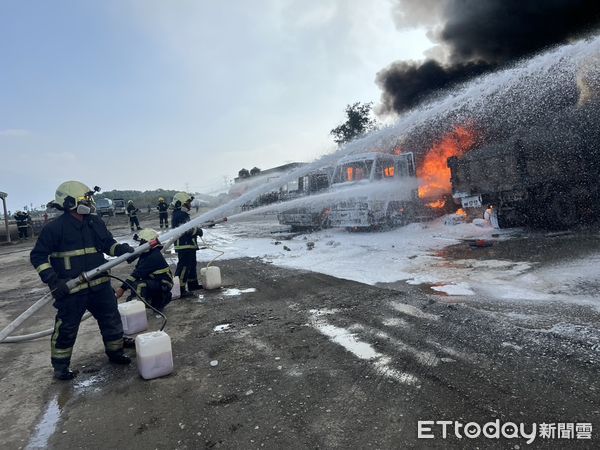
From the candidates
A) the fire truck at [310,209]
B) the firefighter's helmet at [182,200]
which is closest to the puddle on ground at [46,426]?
the firefighter's helmet at [182,200]

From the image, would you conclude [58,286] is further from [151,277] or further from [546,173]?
[546,173]

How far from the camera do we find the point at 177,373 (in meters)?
3.77

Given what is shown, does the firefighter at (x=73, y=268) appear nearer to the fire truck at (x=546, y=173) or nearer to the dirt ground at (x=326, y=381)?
the dirt ground at (x=326, y=381)

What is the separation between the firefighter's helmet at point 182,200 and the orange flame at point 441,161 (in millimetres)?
9722

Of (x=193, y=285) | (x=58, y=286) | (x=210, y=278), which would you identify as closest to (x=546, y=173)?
(x=210, y=278)

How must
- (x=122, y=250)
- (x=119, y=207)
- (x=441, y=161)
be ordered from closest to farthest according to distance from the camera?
(x=122, y=250)
(x=441, y=161)
(x=119, y=207)

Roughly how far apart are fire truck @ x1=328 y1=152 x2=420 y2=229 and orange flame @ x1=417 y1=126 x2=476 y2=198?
2.58ft

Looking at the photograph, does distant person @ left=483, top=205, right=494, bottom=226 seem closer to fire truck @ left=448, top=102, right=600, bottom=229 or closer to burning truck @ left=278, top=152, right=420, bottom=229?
fire truck @ left=448, top=102, right=600, bottom=229

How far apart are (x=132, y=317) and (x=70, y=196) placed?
189cm

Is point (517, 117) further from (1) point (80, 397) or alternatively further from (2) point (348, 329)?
(1) point (80, 397)

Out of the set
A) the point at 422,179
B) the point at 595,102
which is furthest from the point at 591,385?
the point at 422,179

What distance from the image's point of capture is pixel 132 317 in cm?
498

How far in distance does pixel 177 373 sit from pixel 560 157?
10.5 m

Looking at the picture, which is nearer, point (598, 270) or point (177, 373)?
point (177, 373)
